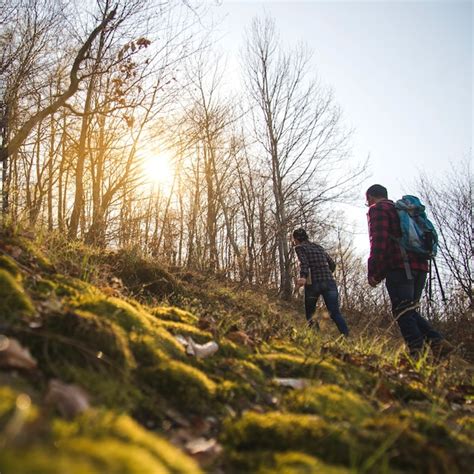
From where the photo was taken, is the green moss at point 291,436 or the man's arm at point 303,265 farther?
the man's arm at point 303,265

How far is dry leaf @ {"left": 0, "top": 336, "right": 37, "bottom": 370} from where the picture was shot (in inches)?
50.2

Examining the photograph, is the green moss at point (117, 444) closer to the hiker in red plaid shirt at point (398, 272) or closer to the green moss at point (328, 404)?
the green moss at point (328, 404)

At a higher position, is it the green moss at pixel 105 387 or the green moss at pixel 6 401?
the green moss at pixel 6 401

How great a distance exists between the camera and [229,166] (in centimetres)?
1527

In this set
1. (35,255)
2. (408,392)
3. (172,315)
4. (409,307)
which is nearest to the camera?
(408,392)

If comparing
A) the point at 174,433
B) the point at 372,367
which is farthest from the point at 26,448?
the point at 372,367

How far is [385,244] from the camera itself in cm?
434

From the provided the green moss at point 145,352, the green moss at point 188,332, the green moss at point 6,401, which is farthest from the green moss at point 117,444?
the green moss at point 188,332

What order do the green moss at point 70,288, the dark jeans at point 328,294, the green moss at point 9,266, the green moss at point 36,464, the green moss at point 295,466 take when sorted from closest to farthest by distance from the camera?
the green moss at point 36,464 → the green moss at point 295,466 → the green moss at point 9,266 → the green moss at point 70,288 → the dark jeans at point 328,294

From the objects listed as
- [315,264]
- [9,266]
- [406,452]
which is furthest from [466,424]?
[315,264]

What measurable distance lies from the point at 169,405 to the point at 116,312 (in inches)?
27.7

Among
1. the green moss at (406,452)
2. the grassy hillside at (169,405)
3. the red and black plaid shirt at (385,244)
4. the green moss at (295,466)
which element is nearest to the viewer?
the grassy hillside at (169,405)

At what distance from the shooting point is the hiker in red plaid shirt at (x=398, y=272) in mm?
4070

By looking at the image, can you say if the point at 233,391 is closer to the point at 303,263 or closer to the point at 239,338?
the point at 239,338
